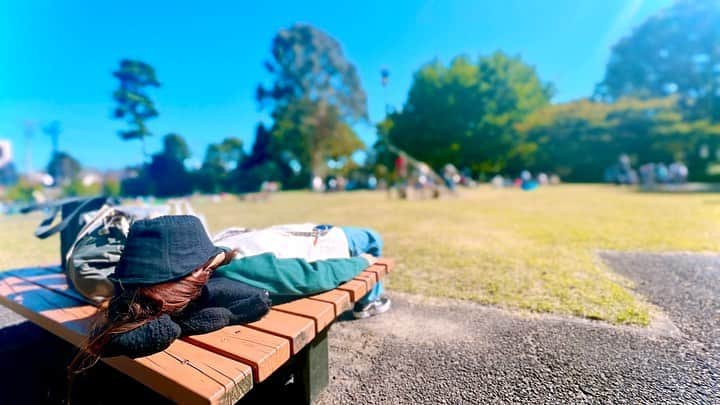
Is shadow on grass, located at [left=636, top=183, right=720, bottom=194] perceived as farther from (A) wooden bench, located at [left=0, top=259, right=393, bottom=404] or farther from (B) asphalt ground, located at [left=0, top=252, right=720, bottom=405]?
(A) wooden bench, located at [left=0, top=259, right=393, bottom=404]

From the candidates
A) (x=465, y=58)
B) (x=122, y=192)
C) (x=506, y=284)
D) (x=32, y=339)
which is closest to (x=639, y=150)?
(x=465, y=58)

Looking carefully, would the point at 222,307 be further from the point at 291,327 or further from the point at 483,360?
the point at 483,360

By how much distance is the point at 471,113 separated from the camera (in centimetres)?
3347

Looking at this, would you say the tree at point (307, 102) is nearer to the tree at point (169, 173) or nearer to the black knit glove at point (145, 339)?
the tree at point (169, 173)

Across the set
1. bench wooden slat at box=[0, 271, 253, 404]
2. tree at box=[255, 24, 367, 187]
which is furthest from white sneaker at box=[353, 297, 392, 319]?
tree at box=[255, 24, 367, 187]

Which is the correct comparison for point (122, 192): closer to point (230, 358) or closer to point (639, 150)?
point (230, 358)

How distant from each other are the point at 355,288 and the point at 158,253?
3.23ft

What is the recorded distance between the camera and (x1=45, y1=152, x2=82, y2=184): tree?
3219 centimetres

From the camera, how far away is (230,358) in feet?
3.82

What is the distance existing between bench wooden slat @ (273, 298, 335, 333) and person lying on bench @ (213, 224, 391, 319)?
6cm

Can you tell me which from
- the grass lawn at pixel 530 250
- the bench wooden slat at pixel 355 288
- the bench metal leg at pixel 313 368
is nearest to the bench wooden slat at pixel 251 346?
the bench metal leg at pixel 313 368

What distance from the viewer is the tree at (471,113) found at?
107 ft

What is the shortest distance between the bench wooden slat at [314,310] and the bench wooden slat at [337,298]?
0.11ft

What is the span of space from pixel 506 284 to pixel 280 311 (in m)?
2.45
